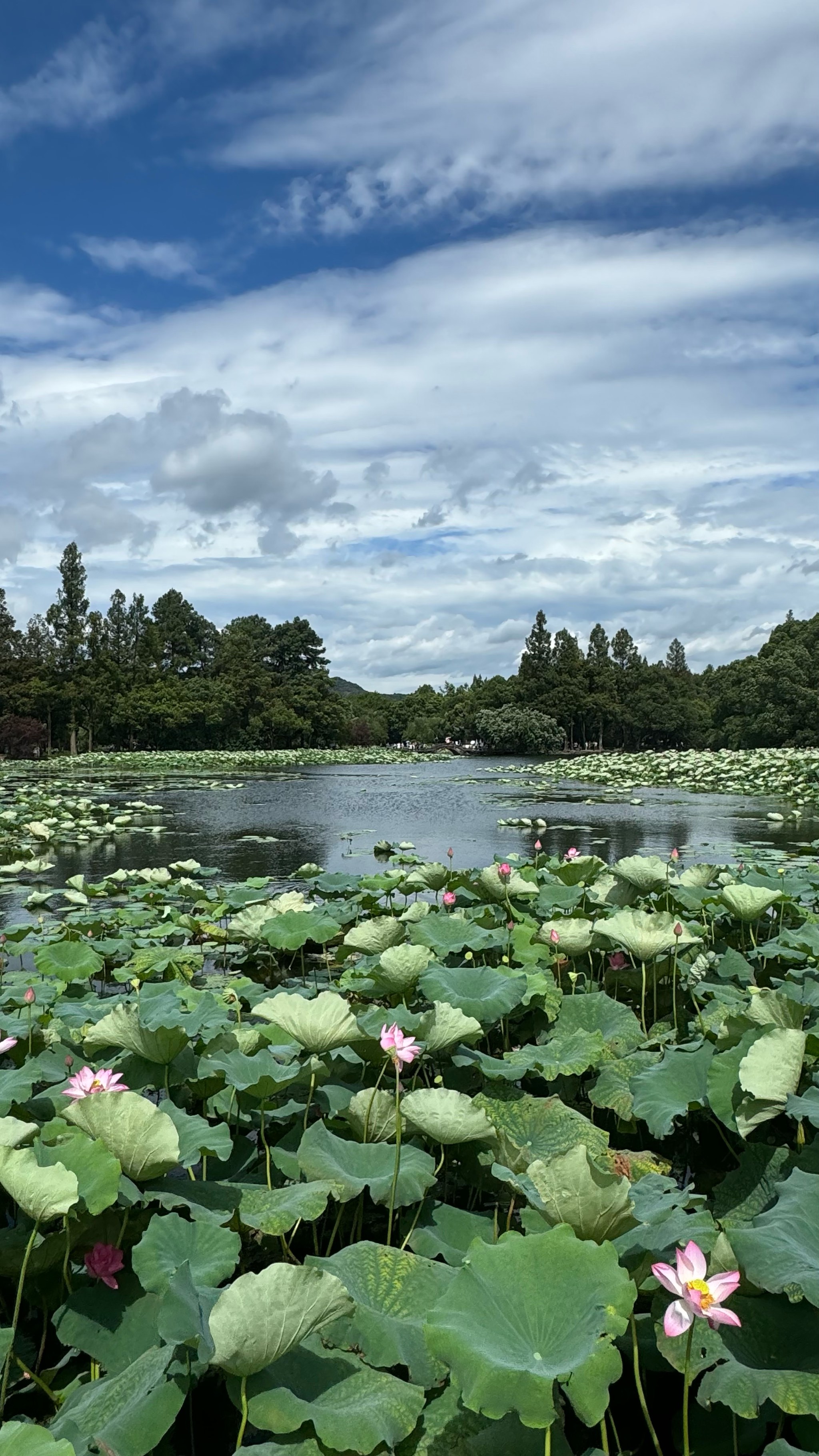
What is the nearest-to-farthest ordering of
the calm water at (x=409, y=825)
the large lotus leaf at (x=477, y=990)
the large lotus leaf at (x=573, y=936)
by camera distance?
the large lotus leaf at (x=477, y=990) < the large lotus leaf at (x=573, y=936) < the calm water at (x=409, y=825)

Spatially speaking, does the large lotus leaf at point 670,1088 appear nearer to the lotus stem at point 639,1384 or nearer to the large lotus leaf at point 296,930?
the lotus stem at point 639,1384

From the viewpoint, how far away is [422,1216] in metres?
1.76

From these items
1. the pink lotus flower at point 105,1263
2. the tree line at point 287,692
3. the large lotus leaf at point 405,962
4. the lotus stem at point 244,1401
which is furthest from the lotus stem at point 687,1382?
the tree line at point 287,692

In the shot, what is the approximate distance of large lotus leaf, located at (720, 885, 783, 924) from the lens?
3.26m

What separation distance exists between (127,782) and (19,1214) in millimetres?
21189

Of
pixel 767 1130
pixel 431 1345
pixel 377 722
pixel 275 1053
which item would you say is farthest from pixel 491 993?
pixel 377 722

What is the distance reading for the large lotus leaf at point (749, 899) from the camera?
3256 mm

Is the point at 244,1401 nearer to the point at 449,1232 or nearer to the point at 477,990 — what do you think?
the point at 449,1232

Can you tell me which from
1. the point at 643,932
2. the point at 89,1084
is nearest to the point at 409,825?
the point at 643,932

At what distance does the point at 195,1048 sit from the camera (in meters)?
2.20

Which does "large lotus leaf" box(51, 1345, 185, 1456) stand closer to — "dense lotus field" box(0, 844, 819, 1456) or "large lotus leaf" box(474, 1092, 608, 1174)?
"dense lotus field" box(0, 844, 819, 1456)

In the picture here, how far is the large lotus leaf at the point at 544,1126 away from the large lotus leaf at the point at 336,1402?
26.6 inches

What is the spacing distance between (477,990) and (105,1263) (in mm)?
1288

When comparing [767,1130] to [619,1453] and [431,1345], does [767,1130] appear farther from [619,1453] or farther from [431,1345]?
[431,1345]
